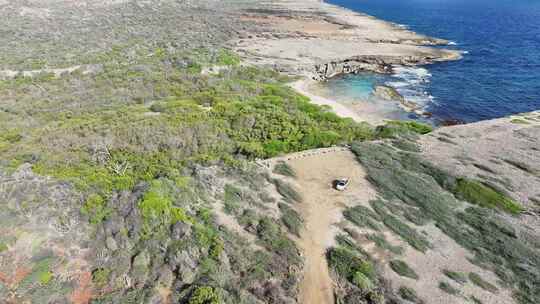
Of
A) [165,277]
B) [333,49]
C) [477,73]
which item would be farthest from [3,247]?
[477,73]

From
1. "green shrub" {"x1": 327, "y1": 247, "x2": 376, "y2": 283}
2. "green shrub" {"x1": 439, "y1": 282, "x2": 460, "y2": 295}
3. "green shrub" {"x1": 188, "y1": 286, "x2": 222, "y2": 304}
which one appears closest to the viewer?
"green shrub" {"x1": 188, "y1": 286, "x2": 222, "y2": 304}

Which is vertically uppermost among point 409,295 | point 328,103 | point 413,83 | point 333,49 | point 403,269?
point 333,49

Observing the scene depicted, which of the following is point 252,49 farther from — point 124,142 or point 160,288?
point 160,288

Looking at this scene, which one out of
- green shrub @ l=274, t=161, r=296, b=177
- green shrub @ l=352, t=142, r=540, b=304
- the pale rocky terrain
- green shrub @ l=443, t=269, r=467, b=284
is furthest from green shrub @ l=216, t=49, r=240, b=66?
green shrub @ l=443, t=269, r=467, b=284

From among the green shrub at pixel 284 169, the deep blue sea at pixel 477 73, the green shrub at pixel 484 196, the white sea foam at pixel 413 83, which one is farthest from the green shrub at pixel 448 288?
the white sea foam at pixel 413 83

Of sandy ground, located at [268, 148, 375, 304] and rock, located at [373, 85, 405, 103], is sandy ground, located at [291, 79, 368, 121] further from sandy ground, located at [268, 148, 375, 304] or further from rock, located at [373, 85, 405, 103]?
sandy ground, located at [268, 148, 375, 304]

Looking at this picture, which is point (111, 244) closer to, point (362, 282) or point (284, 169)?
point (362, 282)

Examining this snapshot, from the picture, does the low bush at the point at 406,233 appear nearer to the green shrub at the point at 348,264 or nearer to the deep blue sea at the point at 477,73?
the green shrub at the point at 348,264
